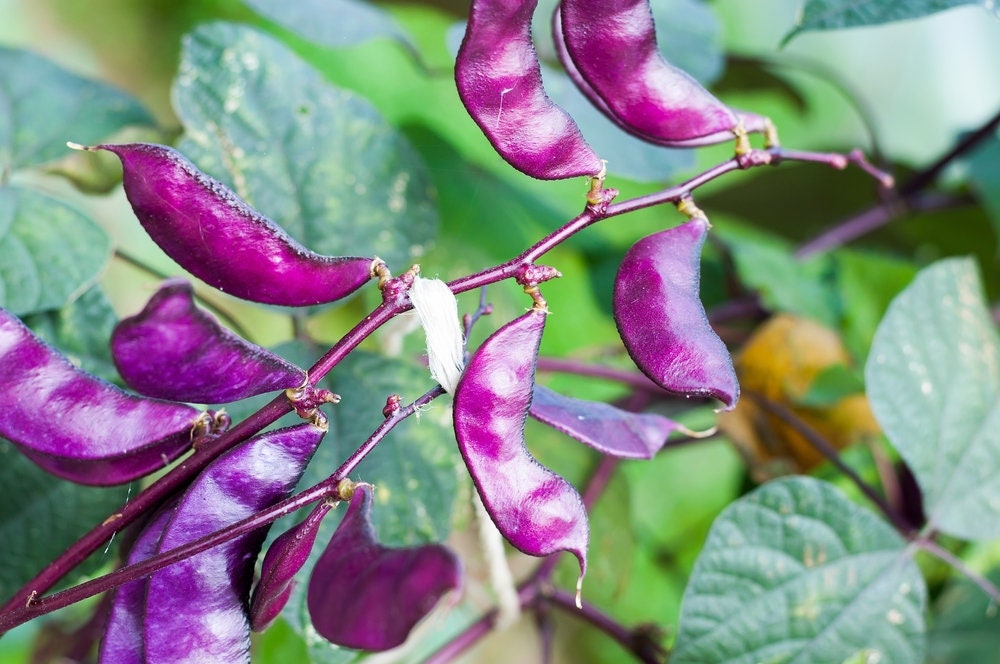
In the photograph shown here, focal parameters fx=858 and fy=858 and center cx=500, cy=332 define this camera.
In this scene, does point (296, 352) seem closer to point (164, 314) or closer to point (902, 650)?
point (164, 314)

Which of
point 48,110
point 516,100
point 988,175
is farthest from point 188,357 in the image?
point 988,175

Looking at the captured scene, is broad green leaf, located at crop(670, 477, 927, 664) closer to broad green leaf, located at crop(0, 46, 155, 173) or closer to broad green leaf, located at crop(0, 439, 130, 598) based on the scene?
broad green leaf, located at crop(0, 439, 130, 598)

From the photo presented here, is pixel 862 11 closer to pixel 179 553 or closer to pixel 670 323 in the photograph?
pixel 670 323

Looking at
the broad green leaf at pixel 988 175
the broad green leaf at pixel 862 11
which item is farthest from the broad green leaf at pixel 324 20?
the broad green leaf at pixel 988 175

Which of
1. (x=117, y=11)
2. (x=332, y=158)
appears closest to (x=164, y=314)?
(x=332, y=158)

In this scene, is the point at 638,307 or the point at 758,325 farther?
the point at 758,325

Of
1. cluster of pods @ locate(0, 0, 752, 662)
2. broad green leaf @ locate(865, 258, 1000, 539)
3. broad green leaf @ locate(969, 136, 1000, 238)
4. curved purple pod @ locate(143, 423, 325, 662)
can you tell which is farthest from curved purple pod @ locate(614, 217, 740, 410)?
broad green leaf @ locate(969, 136, 1000, 238)

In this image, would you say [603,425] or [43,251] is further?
[43,251]
